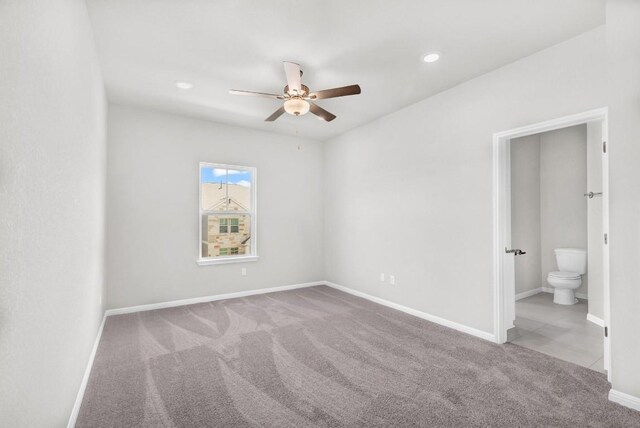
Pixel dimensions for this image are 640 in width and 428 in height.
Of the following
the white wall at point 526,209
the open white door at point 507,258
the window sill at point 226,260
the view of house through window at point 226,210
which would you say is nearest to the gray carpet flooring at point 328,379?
the open white door at point 507,258

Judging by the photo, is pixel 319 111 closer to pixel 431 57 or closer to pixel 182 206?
pixel 431 57

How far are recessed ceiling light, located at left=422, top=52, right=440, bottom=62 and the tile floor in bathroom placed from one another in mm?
3052

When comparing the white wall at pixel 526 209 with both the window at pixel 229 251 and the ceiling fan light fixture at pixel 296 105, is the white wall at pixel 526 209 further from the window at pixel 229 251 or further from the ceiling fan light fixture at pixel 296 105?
the window at pixel 229 251

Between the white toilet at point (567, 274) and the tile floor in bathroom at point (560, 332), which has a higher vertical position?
the white toilet at point (567, 274)

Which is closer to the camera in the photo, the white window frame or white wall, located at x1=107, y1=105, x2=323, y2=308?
white wall, located at x1=107, y1=105, x2=323, y2=308

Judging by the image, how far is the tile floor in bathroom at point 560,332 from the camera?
2.91 metres

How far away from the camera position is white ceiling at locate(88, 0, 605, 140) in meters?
2.31

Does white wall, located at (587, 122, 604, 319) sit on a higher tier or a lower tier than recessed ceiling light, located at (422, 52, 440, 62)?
lower

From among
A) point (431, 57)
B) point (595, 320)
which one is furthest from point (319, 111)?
point (595, 320)

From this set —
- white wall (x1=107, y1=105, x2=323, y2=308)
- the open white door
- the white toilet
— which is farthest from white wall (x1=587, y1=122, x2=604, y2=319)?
white wall (x1=107, y1=105, x2=323, y2=308)

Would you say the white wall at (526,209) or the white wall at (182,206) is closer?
the white wall at (182,206)

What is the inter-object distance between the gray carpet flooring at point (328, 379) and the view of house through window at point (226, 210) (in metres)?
1.57

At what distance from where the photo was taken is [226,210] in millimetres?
5164

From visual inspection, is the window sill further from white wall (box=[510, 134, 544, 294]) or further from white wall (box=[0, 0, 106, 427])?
white wall (box=[510, 134, 544, 294])
